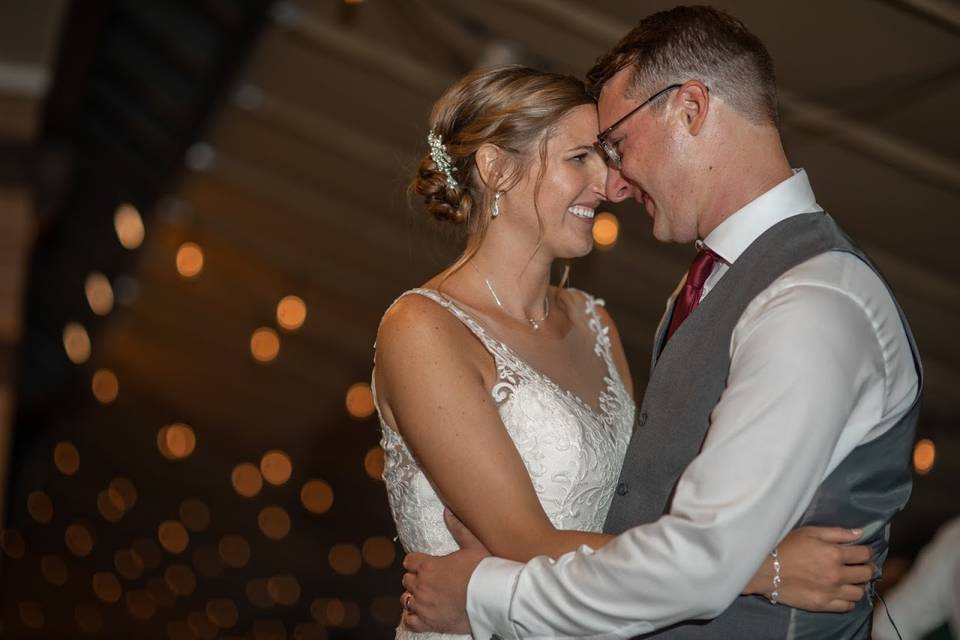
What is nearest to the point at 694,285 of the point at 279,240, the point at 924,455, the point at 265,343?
the point at 924,455

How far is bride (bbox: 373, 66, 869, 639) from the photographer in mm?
2082

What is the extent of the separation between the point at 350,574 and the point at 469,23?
9.80 metres

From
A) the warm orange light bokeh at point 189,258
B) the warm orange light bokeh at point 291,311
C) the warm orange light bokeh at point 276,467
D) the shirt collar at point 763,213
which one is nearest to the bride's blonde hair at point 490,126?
the shirt collar at point 763,213

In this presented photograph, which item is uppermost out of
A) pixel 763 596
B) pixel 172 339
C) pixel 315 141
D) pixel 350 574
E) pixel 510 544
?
pixel 763 596

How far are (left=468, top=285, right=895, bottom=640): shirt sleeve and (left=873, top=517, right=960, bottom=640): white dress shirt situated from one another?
44.2 inches

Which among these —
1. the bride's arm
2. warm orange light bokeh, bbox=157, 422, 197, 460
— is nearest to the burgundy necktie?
the bride's arm

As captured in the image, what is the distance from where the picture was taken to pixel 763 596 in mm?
1737

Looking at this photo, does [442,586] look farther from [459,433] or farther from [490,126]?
[490,126]

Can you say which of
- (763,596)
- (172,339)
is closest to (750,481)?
(763,596)

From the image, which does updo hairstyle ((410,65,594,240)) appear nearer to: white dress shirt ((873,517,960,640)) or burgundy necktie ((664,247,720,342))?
burgundy necktie ((664,247,720,342))

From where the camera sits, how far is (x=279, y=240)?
834 cm

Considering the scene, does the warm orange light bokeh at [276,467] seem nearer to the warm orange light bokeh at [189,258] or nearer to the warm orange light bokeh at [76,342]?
the warm orange light bokeh at [76,342]

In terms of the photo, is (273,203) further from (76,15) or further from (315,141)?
(76,15)

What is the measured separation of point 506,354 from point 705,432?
24.9 inches
